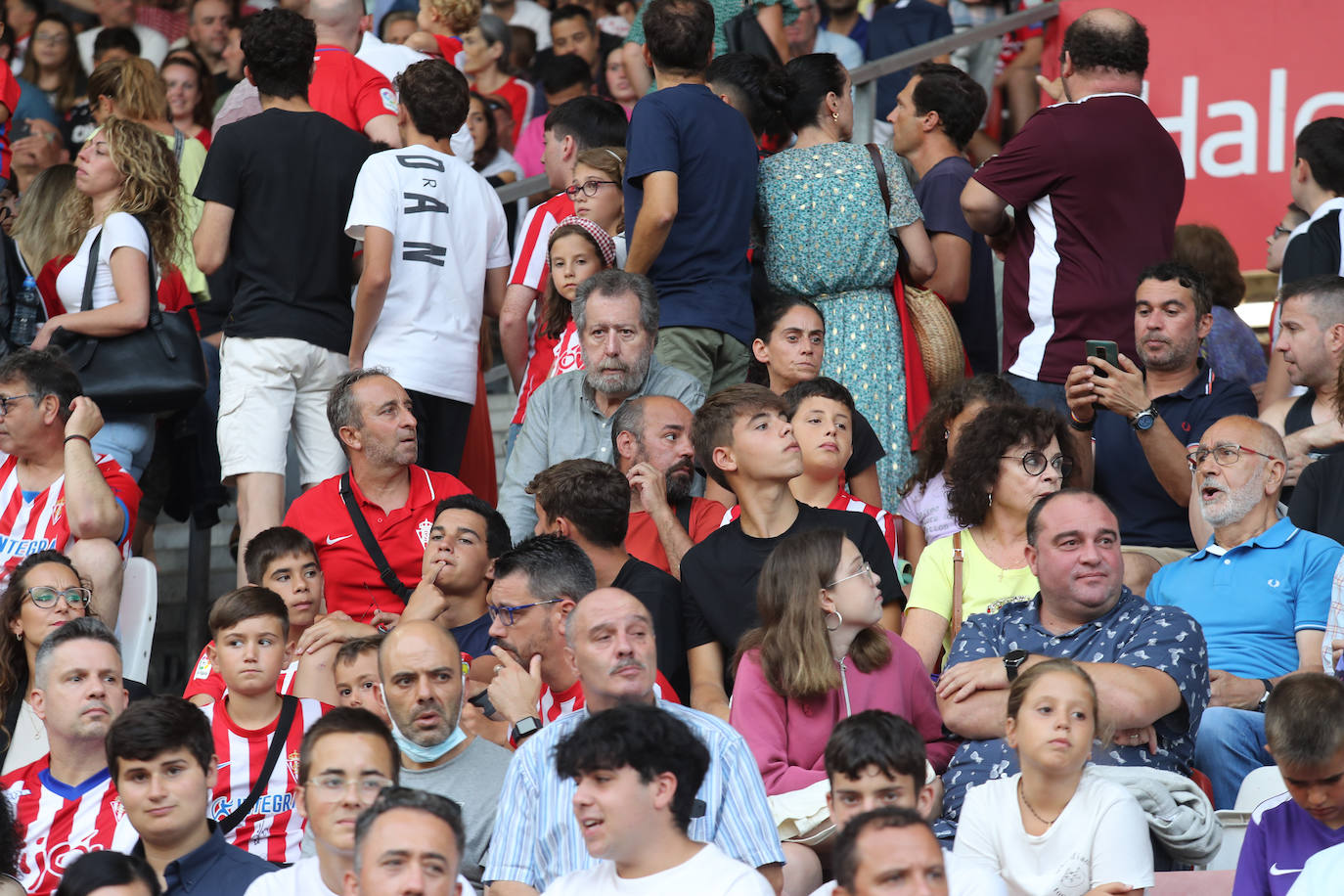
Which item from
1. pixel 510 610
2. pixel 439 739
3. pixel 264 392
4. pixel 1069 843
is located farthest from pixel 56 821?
pixel 1069 843

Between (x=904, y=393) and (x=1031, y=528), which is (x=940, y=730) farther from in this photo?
(x=904, y=393)

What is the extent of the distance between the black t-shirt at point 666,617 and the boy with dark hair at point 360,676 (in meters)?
0.74

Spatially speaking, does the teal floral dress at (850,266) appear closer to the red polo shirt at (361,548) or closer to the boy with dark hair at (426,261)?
the boy with dark hair at (426,261)

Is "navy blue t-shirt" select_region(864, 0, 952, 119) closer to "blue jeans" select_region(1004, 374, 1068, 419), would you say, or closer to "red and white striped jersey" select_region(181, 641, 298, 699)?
"blue jeans" select_region(1004, 374, 1068, 419)

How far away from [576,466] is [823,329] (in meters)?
1.46

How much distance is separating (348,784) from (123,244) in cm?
310

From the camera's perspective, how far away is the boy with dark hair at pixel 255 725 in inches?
205

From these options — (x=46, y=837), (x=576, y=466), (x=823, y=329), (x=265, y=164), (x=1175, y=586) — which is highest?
(x=265, y=164)

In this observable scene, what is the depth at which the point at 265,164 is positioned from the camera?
674cm

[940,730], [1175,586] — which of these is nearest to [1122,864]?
[940,730]

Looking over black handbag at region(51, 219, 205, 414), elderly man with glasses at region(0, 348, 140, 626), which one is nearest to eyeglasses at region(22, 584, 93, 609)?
elderly man with glasses at region(0, 348, 140, 626)

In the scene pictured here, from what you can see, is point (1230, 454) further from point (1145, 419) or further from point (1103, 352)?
point (1103, 352)

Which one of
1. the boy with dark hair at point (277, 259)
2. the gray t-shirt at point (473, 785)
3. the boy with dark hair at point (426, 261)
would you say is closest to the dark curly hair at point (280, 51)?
the boy with dark hair at point (277, 259)

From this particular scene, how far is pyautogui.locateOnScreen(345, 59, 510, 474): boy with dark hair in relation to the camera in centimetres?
666
